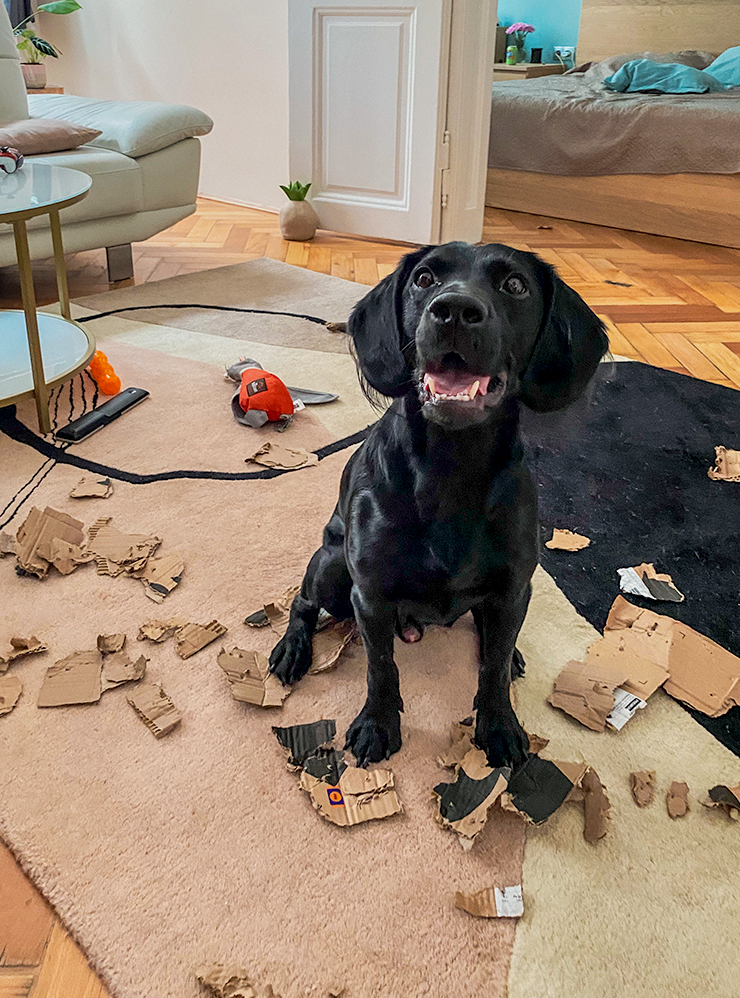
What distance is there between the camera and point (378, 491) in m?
0.97

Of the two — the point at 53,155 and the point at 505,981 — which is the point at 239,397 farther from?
the point at 505,981

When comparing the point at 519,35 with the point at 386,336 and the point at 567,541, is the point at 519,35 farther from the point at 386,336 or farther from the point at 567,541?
the point at 386,336

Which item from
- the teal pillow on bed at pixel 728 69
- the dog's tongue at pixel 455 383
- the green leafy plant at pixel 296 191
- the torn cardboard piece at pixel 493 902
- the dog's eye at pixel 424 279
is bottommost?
the torn cardboard piece at pixel 493 902

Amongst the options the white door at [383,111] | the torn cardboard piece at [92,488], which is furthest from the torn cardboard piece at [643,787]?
the white door at [383,111]

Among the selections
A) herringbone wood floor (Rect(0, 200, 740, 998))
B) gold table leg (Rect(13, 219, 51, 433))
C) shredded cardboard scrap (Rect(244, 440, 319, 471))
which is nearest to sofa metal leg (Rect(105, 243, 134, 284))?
herringbone wood floor (Rect(0, 200, 740, 998))

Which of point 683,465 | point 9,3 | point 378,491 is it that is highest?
point 9,3

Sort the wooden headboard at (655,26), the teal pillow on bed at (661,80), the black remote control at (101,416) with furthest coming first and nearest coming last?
the wooden headboard at (655,26) < the teal pillow on bed at (661,80) < the black remote control at (101,416)

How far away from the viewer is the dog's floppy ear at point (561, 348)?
91 cm

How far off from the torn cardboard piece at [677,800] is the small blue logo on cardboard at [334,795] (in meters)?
0.40

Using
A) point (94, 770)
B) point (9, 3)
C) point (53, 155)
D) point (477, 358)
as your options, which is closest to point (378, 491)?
point (477, 358)

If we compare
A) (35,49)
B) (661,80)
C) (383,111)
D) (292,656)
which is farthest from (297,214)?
(292,656)

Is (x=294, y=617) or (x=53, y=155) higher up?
(x=53, y=155)

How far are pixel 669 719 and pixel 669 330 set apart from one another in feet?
5.85

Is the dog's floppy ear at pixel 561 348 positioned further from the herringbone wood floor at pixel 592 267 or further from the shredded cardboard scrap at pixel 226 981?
the herringbone wood floor at pixel 592 267
